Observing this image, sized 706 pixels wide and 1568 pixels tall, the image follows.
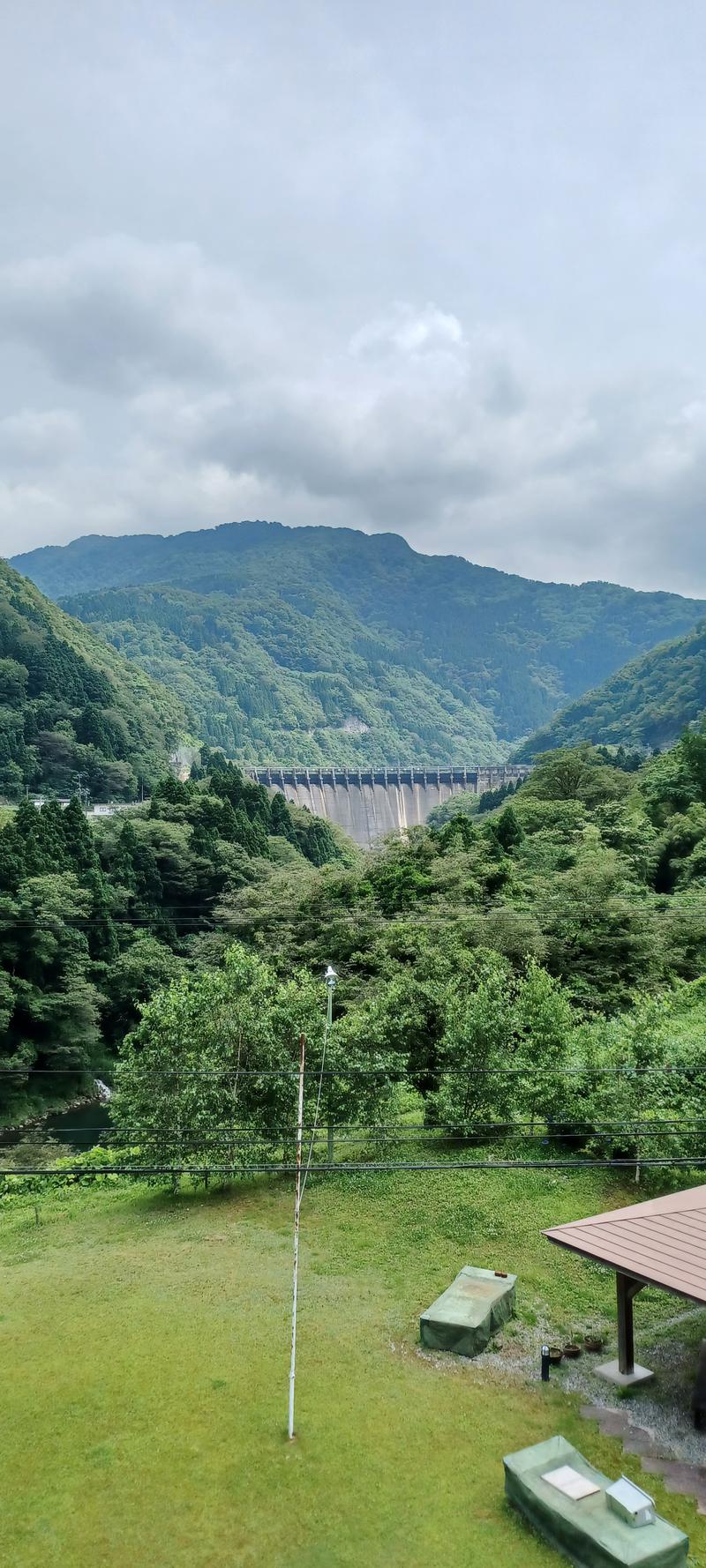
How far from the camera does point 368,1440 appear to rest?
11.4m

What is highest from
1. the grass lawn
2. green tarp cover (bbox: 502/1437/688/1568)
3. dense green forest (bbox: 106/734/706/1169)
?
dense green forest (bbox: 106/734/706/1169)

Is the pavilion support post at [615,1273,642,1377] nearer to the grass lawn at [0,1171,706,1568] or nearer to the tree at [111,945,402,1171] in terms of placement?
the grass lawn at [0,1171,706,1568]

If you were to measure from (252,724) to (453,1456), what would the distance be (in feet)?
513

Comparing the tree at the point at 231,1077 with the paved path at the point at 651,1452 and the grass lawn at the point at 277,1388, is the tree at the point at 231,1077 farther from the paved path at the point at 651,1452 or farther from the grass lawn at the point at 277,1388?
the paved path at the point at 651,1452

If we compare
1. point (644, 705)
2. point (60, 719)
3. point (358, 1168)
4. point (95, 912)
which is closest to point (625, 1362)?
point (358, 1168)

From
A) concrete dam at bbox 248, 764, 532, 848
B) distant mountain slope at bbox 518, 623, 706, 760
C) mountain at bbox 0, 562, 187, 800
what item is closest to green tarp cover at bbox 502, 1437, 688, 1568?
mountain at bbox 0, 562, 187, 800

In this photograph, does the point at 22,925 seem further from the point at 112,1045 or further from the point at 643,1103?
the point at 643,1103

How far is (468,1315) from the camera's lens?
531 inches

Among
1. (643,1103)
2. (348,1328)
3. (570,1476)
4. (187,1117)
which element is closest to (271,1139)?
(187,1117)

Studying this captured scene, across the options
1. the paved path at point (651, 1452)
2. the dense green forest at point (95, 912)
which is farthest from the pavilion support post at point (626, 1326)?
the dense green forest at point (95, 912)

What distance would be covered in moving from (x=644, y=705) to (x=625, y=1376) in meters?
112

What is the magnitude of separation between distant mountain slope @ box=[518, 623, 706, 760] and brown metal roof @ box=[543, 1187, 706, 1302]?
276 ft

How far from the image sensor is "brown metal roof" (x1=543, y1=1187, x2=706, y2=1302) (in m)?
11.0

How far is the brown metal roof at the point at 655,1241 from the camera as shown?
36.0 ft
